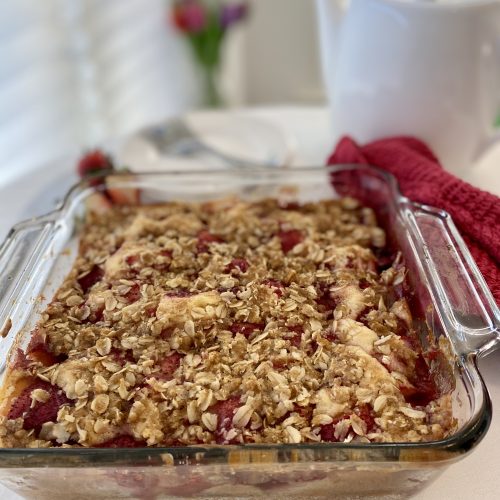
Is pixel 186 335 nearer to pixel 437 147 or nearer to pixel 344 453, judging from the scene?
pixel 344 453

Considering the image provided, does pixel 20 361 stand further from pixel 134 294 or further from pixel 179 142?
pixel 179 142

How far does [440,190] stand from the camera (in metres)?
0.86

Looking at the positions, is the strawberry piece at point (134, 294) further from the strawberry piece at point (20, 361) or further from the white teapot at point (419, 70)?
the white teapot at point (419, 70)

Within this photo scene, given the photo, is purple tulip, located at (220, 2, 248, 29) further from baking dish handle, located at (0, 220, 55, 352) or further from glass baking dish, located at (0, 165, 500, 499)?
baking dish handle, located at (0, 220, 55, 352)

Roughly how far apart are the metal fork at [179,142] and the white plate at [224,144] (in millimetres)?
11

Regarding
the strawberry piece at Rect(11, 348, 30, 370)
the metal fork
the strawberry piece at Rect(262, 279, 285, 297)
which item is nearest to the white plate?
the metal fork

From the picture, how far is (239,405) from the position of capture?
1.99 feet

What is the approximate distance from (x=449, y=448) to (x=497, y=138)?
2.21 feet

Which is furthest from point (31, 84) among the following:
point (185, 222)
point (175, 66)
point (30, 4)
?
point (185, 222)

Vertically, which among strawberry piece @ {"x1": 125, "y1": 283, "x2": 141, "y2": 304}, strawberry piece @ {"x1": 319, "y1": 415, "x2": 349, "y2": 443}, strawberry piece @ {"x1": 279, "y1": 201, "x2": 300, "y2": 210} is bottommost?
strawberry piece @ {"x1": 319, "y1": 415, "x2": 349, "y2": 443}

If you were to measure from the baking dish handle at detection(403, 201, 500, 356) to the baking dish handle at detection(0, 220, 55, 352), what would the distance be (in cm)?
48

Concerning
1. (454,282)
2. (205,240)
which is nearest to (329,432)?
(454,282)

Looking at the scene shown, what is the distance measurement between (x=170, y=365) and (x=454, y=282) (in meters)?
0.34

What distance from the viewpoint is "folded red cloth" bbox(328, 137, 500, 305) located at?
31.0 inches
